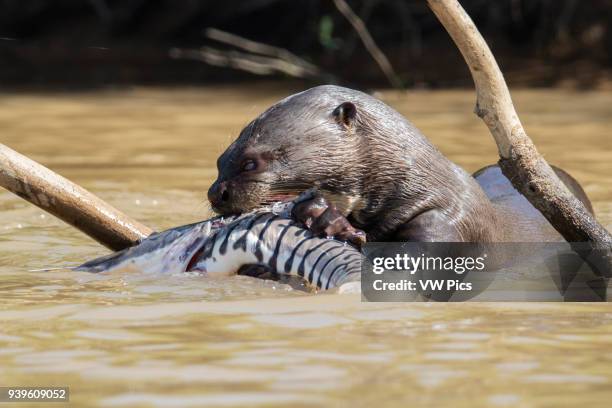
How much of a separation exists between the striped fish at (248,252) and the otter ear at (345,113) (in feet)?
1.27

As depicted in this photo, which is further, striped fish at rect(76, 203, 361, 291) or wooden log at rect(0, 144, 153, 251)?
wooden log at rect(0, 144, 153, 251)

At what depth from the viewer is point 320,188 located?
13.1 ft

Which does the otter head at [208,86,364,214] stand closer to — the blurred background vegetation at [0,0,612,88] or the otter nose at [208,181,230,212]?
→ the otter nose at [208,181,230,212]

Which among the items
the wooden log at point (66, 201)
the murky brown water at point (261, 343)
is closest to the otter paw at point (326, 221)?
the murky brown water at point (261, 343)

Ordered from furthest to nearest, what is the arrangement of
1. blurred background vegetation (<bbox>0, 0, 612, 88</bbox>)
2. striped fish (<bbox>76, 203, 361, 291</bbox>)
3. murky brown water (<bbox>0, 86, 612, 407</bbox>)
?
blurred background vegetation (<bbox>0, 0, 612, 88</bbox>) → striped fish (<bbox>76, 203, 361, 291</bbox>) → murky brown water (<bbox>0, 86, 612, 407</bbox>)

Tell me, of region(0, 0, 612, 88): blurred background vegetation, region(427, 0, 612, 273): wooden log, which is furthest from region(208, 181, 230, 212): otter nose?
region(0, 0, 612, 88): blurred background vegetation

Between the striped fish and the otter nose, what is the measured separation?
0.28 ft

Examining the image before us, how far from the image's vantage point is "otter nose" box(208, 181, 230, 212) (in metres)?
3.86

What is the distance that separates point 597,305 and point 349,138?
1012 mm

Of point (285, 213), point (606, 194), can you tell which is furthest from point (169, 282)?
point (606, 194)

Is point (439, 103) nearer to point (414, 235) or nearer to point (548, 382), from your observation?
point (414, 235)

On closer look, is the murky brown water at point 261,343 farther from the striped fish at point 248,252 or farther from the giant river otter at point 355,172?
the giant river otter at point 355,172

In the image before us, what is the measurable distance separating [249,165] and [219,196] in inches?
5.3

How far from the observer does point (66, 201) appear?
154 inches
